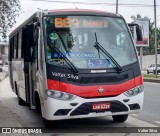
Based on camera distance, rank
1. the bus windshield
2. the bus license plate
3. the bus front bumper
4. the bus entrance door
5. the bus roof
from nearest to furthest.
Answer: the bus front bumper, the bus license plate, the bus windshield, the bus roof, the bus entrance door

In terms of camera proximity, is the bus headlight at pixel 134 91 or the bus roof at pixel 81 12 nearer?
the bus headlight at pixel 134 91

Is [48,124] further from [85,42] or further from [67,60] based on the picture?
[85,42]

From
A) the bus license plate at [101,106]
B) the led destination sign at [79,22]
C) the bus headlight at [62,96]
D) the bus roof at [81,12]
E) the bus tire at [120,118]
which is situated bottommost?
the bus tire at [120,118]

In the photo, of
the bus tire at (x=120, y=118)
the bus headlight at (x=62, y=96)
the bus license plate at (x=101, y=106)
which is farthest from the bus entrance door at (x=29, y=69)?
the bus license plate at (x=101, y=106)

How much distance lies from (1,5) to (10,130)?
18.0 feet

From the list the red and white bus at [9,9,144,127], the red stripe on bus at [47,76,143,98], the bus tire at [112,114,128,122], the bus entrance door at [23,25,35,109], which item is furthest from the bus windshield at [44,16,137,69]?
the bus tire at [112,114,128,122]

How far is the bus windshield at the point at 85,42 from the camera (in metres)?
8.16

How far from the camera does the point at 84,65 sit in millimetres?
8117

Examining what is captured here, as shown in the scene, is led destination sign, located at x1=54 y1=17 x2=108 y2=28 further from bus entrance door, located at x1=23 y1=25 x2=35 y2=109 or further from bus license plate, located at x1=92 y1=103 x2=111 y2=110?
bus license plate, located at x1=92 y1=103 x2=111 y2=110

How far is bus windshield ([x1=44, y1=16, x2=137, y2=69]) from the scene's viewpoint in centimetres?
816

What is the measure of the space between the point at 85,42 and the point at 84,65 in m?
0.58

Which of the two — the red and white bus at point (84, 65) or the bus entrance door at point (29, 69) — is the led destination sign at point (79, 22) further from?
the bus entrance door at point (29, 69)

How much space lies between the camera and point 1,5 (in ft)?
40.9

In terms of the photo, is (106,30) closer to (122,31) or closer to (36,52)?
(122,31)
